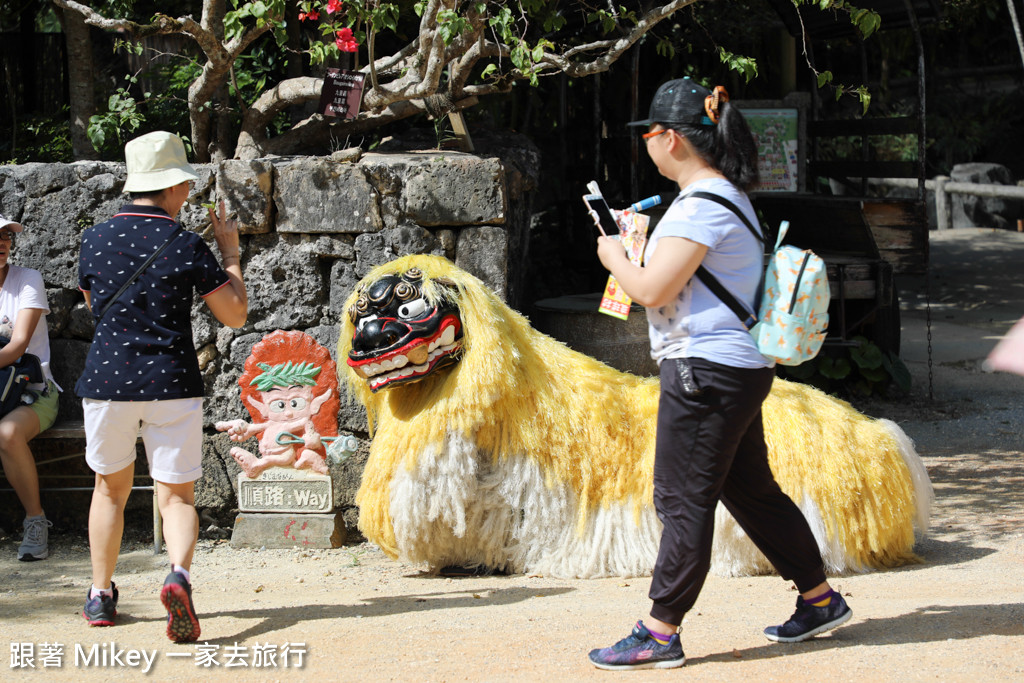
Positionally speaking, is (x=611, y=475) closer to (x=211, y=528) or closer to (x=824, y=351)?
(x=211, y=528)

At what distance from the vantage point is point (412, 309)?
368cm

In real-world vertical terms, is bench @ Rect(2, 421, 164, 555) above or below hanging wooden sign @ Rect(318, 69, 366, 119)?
below

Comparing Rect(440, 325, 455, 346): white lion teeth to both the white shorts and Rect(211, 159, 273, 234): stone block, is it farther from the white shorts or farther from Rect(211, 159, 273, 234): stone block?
Rect(211, 159, 273, 234): stone block

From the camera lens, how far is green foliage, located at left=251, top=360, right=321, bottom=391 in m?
4.39

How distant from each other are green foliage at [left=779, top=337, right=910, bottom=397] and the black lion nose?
13.4ft

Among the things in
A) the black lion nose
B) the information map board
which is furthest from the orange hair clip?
the information map board

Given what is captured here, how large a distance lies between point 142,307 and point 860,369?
540 centimetres

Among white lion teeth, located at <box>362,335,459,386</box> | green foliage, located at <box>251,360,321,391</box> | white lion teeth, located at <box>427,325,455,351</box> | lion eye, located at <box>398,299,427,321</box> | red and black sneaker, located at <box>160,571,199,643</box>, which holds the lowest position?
red and black sneaker, located at <box>160,571,199,643</box>

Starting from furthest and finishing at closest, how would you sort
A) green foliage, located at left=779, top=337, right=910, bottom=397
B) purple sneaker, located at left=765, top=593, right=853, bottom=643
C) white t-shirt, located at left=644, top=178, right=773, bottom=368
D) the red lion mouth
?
green foliage, located at left=779, top=337, right=910, bottom=397 → the red lion mouth → purple sneaker, located at left=765, top=593, right=853, bottom=643 → white t-shirt, located at left=644, top=178, right=773, bottom=368

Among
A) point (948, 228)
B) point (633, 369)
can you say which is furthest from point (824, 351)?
point (948, 228)

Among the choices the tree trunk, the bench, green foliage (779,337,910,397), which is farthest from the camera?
green foliage (779,337,910,397)

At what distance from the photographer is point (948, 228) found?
14.9 meters

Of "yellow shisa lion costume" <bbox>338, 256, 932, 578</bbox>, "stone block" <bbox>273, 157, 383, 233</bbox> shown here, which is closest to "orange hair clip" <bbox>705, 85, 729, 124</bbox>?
"yellow shisa lion costume" <bbox>338, 256, 932, 578</bbox>

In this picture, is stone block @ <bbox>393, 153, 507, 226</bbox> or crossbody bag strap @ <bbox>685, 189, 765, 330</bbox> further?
stone block @ <bbox>393, 153, 507, 226</bbox>
